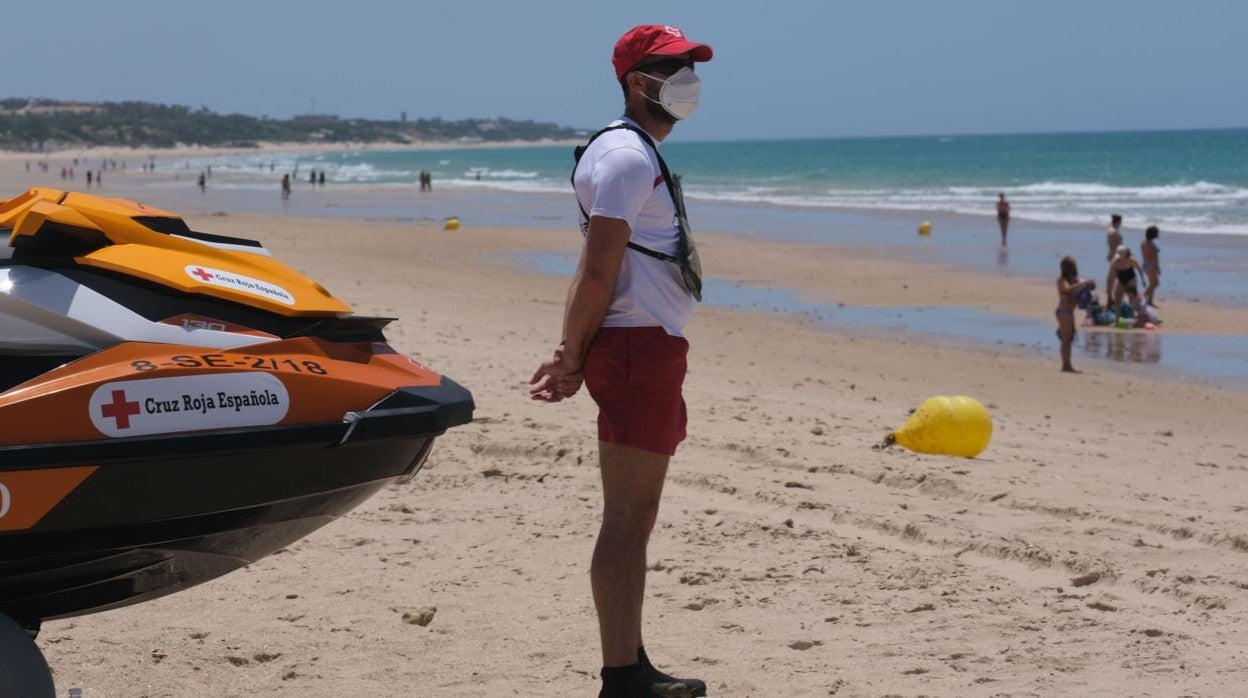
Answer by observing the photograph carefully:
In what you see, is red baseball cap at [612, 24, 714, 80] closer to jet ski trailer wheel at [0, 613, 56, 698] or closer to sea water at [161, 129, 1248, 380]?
jet ski trailer wheel at [0, 613, 56, 698]

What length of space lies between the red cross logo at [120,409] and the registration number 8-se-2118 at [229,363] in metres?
0.08

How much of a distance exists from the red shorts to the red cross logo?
115 centimetres

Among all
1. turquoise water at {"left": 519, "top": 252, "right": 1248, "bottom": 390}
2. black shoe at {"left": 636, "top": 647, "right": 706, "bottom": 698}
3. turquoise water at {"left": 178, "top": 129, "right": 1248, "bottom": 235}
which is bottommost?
turquoise water at {"left": 519, "top": 252, "right": 1248, "bottom": 390}

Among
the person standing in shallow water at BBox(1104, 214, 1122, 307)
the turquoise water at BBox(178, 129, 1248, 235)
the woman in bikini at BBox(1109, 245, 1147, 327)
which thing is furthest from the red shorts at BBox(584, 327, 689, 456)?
the turquoise water at BBox(178, 129, 1248, 235)

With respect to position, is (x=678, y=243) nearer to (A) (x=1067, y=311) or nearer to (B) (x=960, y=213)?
(A) (x=1067, y=311)

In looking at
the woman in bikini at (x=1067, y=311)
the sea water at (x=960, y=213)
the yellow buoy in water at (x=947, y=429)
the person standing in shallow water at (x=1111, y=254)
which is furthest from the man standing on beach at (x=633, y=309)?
the person standing in shallow water at (x=1111, y=254)

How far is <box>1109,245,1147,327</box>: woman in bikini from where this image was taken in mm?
16359

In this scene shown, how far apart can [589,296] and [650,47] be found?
2.27 ft

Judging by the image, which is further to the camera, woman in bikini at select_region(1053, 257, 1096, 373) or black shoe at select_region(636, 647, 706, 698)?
woman in bikini at select_region(1053, 257, 1096, 373)

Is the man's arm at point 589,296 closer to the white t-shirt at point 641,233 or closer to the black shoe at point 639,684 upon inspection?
the white t-shirt at point 641,233

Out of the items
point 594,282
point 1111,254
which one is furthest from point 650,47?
point 1111,254

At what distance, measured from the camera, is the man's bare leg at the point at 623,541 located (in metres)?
3.83

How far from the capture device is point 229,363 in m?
3.45

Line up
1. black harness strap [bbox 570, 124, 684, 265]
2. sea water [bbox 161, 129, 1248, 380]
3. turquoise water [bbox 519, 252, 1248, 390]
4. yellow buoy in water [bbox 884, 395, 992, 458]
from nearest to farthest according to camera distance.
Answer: black harness strap [bbox 570, 124, 684, 265], yellow buoy in water [bbox 884, 395, 992, 458], turquoise water [bbox 519, 252, 1248, 390], sea water [bbox 161, 129, 1248, 380]
